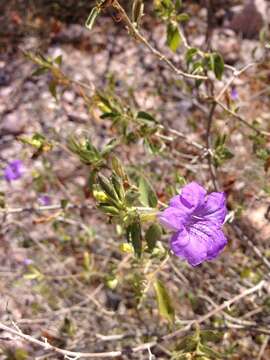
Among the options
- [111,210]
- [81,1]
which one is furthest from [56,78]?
[81,1]

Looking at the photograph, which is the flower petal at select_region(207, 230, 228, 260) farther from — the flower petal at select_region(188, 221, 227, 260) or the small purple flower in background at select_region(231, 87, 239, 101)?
the small purple flower in background at select_region(231, 87, 239, 101)

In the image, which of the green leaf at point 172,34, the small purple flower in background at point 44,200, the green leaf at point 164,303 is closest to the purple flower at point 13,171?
the small purple flower in background at point 44,200

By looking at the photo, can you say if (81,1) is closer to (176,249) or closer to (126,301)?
(126,301)

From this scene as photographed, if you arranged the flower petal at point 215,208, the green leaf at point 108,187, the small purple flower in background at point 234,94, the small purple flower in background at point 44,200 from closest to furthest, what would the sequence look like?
the green leaf at point 108,187, the flower petal at point 215,208, the small purple flower in background at point 44,200, the small purple flower in background at point 234,94

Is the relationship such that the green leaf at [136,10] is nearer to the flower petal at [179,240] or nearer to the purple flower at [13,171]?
the flower petal at [179,240]

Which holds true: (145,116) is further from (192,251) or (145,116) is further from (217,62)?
(192,251)

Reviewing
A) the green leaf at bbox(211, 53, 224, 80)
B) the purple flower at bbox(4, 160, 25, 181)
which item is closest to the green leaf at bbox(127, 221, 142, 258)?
the green leaf at bbox(211, 53, 224, 80)

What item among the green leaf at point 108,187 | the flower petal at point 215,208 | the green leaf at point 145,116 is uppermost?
the green leaf at point 108,187
